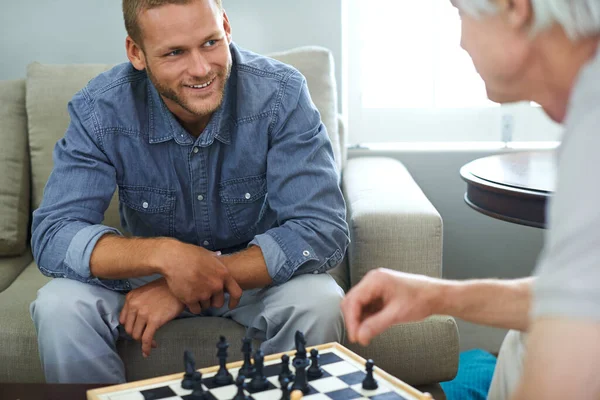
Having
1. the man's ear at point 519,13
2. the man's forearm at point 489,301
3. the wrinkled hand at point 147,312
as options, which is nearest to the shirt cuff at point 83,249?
the wrinkled hand at point 147,312

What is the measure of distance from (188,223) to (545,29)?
1.30 metres

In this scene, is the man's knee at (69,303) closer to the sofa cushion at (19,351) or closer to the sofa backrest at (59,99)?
the sofa cushion at (19,351)

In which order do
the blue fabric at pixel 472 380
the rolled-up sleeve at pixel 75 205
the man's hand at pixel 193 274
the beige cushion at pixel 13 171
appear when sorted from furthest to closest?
the beige cushion at pixel 13 171, the blue fabric at pixel 472 380, the rolled-up sleeve at pixel 75 205, the man's hand at pixel 193 274

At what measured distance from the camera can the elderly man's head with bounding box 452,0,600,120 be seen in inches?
28.3

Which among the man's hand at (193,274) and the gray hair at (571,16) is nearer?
the gray hair at (571,16)

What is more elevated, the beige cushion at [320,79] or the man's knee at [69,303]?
the beige cushion at [320,79]

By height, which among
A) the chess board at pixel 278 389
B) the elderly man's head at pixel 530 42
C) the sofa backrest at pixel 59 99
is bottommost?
the chess board at pixel 278 389

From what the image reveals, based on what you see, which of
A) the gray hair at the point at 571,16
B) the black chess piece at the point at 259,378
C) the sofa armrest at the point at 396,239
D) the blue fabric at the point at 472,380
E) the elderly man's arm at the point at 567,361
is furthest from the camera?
the blue fabric at the point at 472,380

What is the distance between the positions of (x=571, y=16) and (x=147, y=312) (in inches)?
45.8

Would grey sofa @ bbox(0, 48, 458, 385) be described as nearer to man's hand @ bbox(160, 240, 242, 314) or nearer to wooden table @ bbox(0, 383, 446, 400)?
man's hand @ bbox(160, 240, 242, 314)

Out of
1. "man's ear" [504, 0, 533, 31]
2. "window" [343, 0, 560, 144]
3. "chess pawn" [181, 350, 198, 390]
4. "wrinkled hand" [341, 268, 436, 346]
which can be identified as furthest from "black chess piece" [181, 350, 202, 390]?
"window" [343, 0, 560, 144]

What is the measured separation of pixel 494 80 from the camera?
888 mm

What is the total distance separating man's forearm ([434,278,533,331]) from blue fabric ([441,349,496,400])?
1075 millimetres

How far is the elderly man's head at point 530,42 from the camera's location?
2.36 ft
